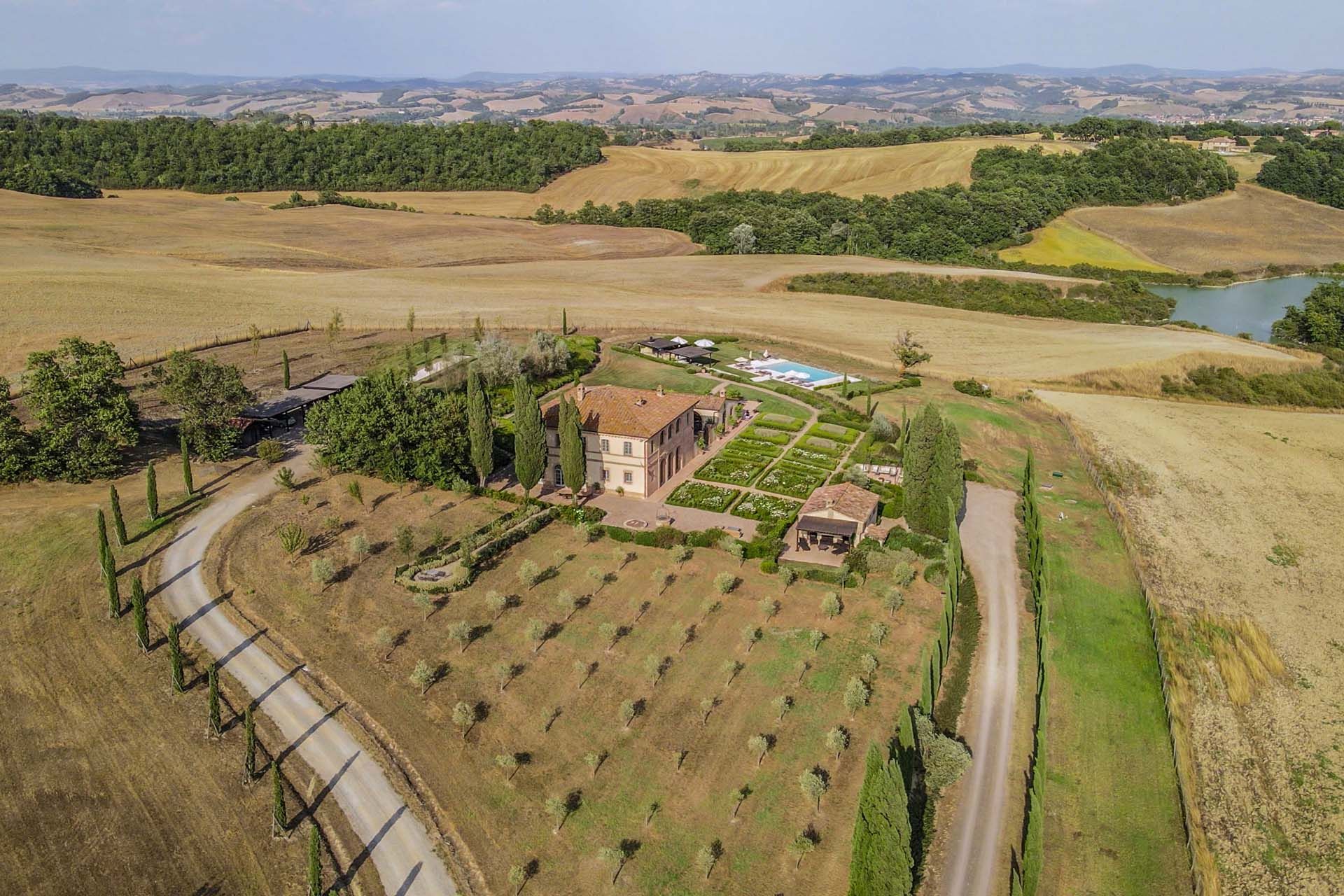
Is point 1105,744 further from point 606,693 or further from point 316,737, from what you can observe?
point 316,737

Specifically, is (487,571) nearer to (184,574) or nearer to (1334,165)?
(184,574)

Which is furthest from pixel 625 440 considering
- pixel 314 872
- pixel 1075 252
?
pixel 1075 252

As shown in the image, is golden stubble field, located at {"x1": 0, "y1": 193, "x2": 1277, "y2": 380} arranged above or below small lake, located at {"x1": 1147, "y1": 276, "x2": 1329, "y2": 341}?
above

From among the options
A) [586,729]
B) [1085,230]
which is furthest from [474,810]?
[1085,230]

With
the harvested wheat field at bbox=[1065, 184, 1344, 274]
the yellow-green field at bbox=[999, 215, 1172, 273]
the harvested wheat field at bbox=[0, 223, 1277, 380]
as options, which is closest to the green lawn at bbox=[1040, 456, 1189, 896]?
the harvested wheat field at bbox=[0, 223, 1277, 380]

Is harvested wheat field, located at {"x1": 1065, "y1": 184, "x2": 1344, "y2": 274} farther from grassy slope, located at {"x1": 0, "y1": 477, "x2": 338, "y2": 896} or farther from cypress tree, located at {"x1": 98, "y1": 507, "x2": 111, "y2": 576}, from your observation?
grassy slope, located at {"x1": 0, "y1": 477, "x2": 338, "y2": 896}

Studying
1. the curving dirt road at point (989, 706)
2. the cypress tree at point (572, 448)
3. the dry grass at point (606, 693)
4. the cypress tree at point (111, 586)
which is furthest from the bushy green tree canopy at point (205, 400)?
the curving dirt road at point (989, 706)
